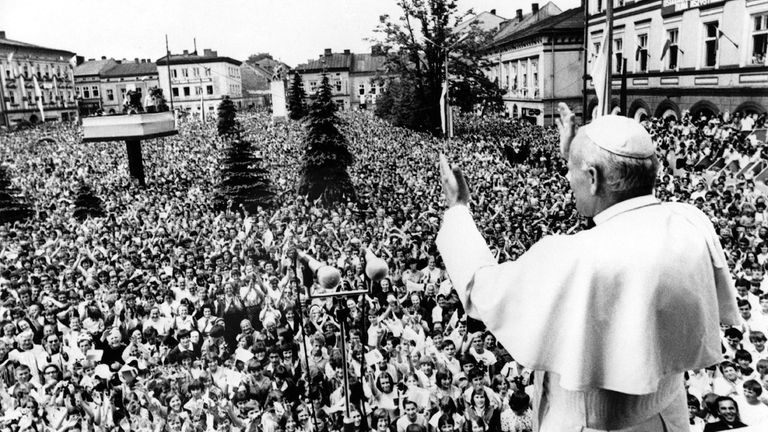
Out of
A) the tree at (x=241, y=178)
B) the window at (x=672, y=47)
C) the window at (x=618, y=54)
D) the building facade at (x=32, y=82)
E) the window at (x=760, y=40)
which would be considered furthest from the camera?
the window at (x=618, y=54)

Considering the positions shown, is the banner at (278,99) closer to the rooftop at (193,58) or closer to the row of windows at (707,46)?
the rooftop at (193,58)

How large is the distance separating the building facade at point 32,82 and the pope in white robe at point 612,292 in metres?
10.5

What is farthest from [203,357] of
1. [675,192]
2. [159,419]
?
[675,192]

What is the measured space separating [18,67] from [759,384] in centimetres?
1234

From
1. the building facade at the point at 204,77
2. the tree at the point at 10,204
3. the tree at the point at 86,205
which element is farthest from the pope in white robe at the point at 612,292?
the tree at the point at 10,204

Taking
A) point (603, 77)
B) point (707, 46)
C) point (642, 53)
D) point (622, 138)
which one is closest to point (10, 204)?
point (603, 77)

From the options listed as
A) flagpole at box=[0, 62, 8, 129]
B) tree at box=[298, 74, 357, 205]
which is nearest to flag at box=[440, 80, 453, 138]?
tree at box=[298, 74, 357, 205]

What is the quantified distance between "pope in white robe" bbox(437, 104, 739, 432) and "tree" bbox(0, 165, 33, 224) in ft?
42.8

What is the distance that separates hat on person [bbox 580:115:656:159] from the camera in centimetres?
103

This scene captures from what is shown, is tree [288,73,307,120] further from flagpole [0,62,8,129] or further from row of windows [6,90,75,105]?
flagpole [0,62,8,129]

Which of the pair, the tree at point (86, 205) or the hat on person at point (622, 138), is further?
the tree at point (86, 205)

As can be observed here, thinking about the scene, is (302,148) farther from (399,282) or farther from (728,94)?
(728,94)

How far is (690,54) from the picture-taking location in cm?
1602

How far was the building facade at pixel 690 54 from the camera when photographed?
13.5 meters
